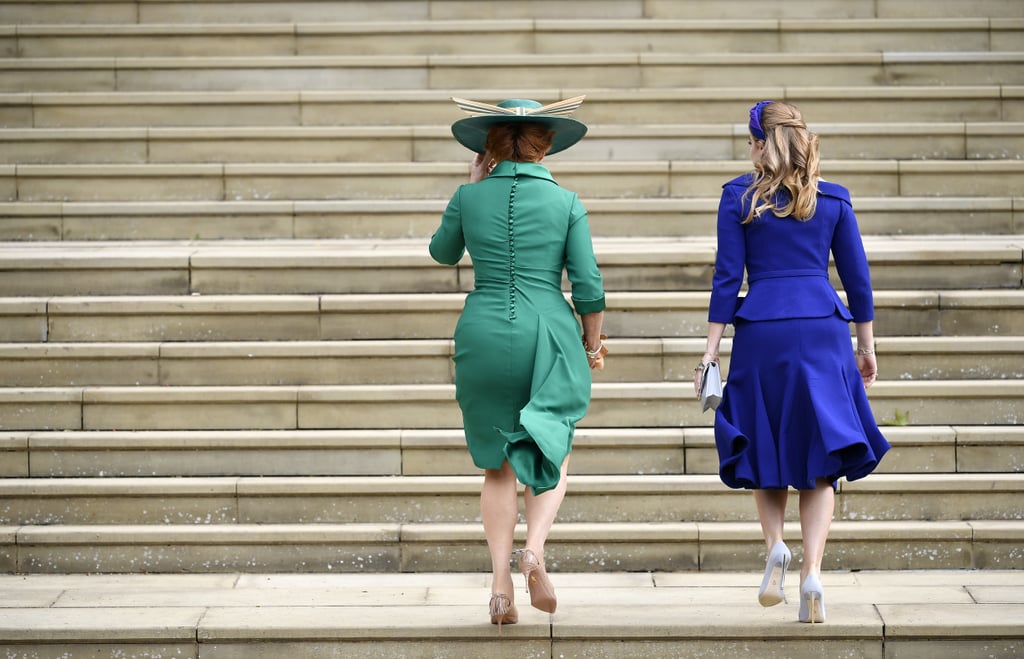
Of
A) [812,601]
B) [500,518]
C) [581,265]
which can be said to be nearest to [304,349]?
[500,518]

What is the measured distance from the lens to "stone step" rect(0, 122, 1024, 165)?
8.70 meters

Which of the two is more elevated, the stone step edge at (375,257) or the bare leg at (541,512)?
the stone step edge at (375,257)

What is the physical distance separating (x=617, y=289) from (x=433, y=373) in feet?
3.67

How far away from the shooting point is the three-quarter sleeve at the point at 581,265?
5.10m

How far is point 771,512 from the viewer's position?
17.1 ft

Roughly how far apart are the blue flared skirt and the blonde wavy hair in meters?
0.41

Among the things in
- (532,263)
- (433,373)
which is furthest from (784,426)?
(433,373)

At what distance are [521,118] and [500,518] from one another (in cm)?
145

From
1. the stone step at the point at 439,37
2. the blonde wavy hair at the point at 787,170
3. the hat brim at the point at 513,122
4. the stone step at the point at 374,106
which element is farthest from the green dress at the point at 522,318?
the stone step at the point at 439,37

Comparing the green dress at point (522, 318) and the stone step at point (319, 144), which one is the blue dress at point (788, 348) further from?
the stone step at point (319, 144)

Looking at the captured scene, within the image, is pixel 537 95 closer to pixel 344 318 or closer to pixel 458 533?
pixel 344 318

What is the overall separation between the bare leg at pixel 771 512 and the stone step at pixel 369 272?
2.25 meters

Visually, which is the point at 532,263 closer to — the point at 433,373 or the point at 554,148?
the point at 554,148

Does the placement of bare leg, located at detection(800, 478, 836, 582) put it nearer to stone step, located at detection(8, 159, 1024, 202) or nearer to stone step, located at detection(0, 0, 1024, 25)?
stone step, located at detection(8, 159, 1024, 202)
